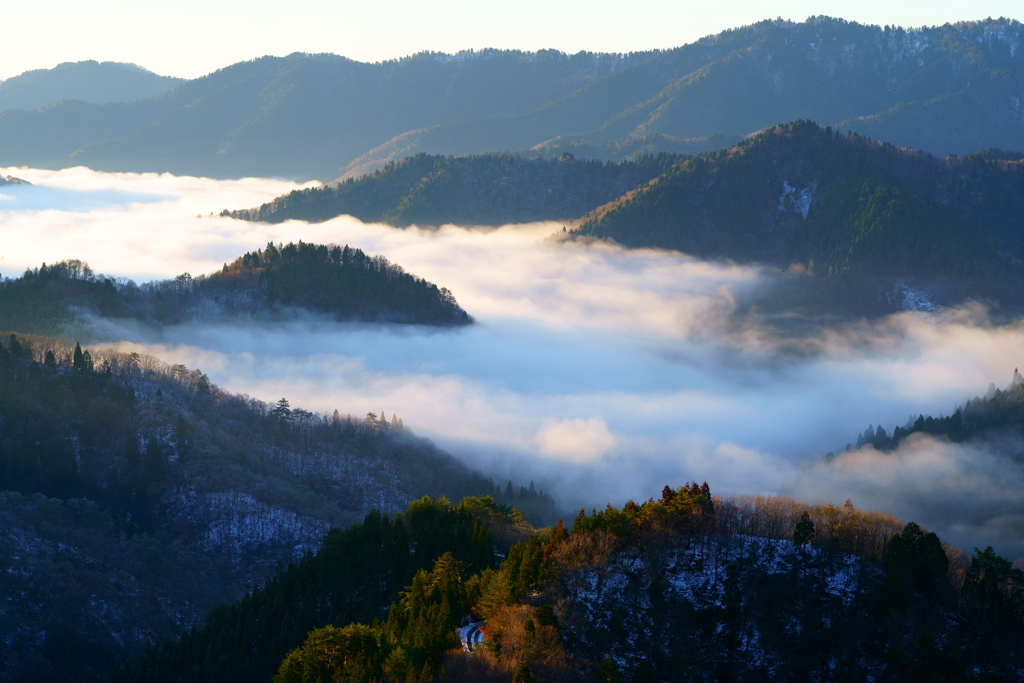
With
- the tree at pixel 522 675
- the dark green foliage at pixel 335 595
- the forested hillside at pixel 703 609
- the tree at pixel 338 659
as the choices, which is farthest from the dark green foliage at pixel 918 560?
the tree at pixel 338 659

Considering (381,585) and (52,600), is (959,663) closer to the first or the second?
(381,585)

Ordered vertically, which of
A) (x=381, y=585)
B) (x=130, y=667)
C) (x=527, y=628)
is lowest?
(x=130, y=667)

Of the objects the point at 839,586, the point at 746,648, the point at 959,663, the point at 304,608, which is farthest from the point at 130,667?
the point at 959,663

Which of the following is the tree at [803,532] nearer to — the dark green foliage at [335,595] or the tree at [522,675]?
the dark green foliage at [335,595]

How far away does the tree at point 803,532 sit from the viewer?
11169cm

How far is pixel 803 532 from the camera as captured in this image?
112 metres

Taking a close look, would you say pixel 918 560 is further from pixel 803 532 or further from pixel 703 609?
pixel 703 609

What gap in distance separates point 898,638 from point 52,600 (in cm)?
12913

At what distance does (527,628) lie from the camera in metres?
96.9

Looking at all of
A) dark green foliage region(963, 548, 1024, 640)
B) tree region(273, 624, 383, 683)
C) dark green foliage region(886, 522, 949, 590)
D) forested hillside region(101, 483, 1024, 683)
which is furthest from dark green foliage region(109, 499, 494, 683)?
dark green foliage region(963, 548, 1024, 640)

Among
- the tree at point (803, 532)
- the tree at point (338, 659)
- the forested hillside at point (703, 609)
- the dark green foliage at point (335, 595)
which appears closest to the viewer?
the forested hillside at point (703, 609)

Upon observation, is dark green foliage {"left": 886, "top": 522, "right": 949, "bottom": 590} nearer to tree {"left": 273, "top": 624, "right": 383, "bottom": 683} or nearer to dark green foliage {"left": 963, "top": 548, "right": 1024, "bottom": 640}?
dark green foliage {"left": 963, "top": 548, "right": 1024, "bottom": 640}

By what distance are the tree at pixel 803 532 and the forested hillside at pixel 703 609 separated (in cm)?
15

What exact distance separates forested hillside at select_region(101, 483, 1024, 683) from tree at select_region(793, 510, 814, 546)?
0.15 m
